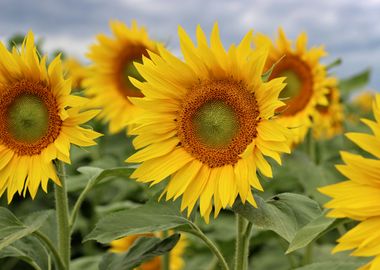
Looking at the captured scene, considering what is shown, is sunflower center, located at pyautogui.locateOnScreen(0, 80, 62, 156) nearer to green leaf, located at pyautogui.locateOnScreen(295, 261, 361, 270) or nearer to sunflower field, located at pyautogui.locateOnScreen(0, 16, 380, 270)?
sunflower field, located at pyautogui.locateOnScreen(0, 16, 380, 270)

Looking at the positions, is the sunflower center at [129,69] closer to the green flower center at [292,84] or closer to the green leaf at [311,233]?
the green flower center at [292,84]

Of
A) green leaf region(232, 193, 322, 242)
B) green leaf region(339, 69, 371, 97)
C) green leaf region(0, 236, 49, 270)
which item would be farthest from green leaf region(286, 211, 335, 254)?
green leaf region(339, 69, 371, 97)

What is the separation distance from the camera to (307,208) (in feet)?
6.57

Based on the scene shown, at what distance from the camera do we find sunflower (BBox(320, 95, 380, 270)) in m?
1.53

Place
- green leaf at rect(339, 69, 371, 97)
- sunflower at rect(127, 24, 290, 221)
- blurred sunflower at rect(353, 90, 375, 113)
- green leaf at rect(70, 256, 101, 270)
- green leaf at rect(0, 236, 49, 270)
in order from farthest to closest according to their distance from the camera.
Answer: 1. blurred sunflower at rect(353, 90, 375, 113)
2. green leaf at rect(339, 69, 371, 97)
3. green leaf at rect(70, 256, 101, 270)
4. green leaf at rect(0, 236, 49, 270)
5. sunflower at rect(127, 24, 290, 221)

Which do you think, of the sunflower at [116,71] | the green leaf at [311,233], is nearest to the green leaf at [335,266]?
the green leaf at [311,233]

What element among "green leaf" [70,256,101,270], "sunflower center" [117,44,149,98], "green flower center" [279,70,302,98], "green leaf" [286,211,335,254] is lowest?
"green leaf" [70,256,101,270]

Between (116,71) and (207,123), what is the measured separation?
252 cm

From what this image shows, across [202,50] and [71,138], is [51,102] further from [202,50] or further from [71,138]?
[202,50]

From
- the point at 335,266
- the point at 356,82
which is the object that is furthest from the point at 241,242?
the point at 356,82

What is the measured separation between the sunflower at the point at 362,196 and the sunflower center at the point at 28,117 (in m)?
1.00

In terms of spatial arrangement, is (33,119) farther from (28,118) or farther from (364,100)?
(364,100)

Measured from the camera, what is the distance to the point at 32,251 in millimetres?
2414

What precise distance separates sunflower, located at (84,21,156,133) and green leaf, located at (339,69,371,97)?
66.7 inches
